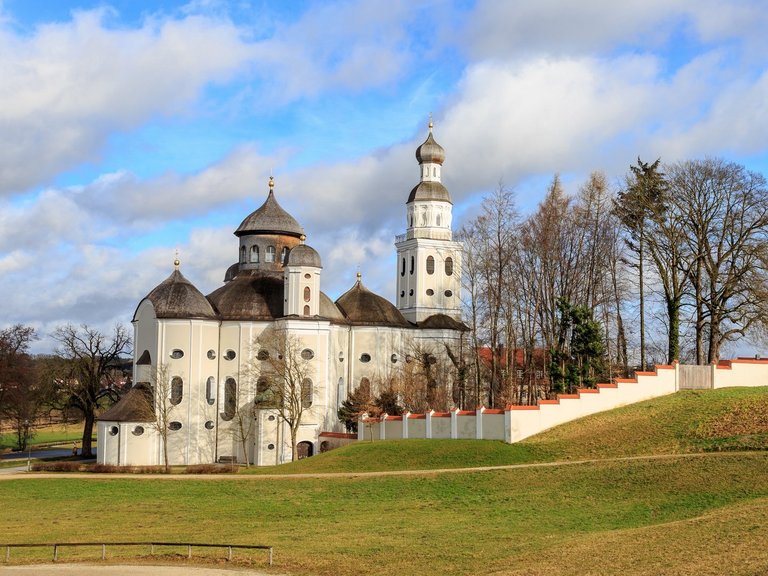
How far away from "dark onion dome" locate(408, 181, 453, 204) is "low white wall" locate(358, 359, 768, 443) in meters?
25.8

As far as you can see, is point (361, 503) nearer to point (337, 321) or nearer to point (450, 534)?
point (450, 534)

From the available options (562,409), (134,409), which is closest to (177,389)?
(134,409)

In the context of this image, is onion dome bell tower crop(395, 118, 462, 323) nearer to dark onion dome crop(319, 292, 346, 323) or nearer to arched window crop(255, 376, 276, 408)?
dark onion dome crop(319, 292, 346, 323)

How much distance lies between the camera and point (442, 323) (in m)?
71.2

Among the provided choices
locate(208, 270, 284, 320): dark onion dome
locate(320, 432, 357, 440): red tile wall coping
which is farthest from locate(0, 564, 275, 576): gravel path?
locate(208, 270, 284, 320): dark onion dome

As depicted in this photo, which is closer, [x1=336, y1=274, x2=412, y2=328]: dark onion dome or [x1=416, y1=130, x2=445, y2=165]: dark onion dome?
[x1=336, y1=274, x2=412, y2=328]: dark onion dome

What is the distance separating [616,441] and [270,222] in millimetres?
35195

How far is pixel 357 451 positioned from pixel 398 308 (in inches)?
1059

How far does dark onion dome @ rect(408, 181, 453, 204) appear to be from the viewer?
7450cm

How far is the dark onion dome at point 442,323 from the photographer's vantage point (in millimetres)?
71188

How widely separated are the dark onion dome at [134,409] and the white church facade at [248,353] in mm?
79

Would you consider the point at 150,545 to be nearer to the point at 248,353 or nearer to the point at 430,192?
the point at 248,353

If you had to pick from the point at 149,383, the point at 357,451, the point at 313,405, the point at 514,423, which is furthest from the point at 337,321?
the point at 514,423

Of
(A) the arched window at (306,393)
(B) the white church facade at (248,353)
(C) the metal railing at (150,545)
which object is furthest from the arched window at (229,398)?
(C) the metal railing at (150,545)
